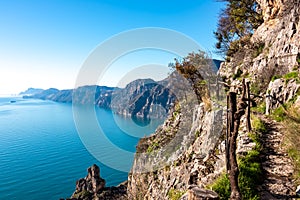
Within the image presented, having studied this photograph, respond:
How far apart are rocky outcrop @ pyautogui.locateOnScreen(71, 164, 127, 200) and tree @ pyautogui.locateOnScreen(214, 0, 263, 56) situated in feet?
95.5

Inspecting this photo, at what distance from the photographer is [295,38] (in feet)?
47.2

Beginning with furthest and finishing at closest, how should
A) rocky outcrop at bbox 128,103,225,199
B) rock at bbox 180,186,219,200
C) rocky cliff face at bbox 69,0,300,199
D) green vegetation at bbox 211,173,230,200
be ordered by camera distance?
rocky outcrop at bbox 128,103,225,199 → rocky cliff face at bbox 69,0,300,199 → green vegetation at bbox 211,173,230,200 → rock at bbox 180,186,219,200

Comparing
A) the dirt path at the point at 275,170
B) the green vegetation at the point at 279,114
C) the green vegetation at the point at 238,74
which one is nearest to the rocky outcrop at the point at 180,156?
the dirt path at the point at 275,170

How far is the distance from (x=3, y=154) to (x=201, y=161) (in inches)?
2542

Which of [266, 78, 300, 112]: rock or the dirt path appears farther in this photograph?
[266, 78, 300, 112]: rock

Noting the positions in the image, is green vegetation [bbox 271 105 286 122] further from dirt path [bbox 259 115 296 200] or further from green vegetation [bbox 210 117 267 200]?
green vegetation [bbox 210 117 267 200]

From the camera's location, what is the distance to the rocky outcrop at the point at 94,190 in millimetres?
38969

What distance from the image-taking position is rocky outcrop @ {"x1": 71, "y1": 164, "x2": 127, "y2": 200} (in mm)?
38969

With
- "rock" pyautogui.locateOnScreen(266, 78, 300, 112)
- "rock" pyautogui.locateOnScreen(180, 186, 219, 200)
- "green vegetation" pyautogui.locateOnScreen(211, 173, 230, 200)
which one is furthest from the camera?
"rock" pyautogui.locateOnScreen(266, 78, 300, 112)

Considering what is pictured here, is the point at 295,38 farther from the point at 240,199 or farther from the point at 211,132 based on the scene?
the point at 240,199

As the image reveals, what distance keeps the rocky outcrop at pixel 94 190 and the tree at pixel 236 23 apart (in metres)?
29.1

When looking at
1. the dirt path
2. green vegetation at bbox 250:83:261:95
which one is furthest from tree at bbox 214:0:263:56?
the dirt path

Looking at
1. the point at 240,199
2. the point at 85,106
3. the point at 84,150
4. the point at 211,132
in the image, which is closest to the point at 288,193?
the point at 240,199

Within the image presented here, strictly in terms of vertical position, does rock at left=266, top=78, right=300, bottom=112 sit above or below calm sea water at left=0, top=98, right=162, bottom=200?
above
